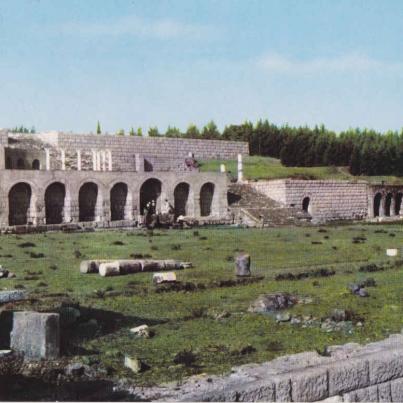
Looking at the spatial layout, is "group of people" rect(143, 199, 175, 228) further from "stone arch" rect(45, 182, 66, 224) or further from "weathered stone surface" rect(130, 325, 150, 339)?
"weathered stone surface" rect(130, 325, 150, 339)

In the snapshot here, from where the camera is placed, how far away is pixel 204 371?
281 inches

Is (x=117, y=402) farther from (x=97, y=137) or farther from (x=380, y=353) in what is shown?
(x=97, y=137)

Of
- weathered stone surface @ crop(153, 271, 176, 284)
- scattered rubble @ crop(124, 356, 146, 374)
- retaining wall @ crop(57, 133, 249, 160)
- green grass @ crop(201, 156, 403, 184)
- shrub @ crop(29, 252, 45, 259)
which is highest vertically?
retaining wall @ crop(57, 133, 249, 160)

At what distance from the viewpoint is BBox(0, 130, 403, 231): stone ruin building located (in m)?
41.2

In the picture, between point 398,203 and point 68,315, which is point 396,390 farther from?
point 398,203

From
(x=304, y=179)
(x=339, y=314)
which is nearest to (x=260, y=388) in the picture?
(x=339, y=314)

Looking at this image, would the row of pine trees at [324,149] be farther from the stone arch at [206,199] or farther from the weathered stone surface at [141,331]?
the weathered stone surface at [141,331]

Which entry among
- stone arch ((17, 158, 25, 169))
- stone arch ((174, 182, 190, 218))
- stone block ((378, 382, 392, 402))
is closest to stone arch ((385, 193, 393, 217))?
stone arch ((174, 182, 190, 218))

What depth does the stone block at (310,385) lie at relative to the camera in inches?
246

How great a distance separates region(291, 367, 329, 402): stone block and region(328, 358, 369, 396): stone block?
93 mm

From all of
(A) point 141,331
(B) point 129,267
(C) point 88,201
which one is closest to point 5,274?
(B) point 129,267

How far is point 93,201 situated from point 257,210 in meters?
11.0

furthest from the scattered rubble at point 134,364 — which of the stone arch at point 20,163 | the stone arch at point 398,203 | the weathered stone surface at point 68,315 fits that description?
the stone arch at point 398,203

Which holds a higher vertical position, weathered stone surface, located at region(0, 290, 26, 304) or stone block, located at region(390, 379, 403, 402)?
weathered stone surface, located at region(0, 290, 26, 304)
